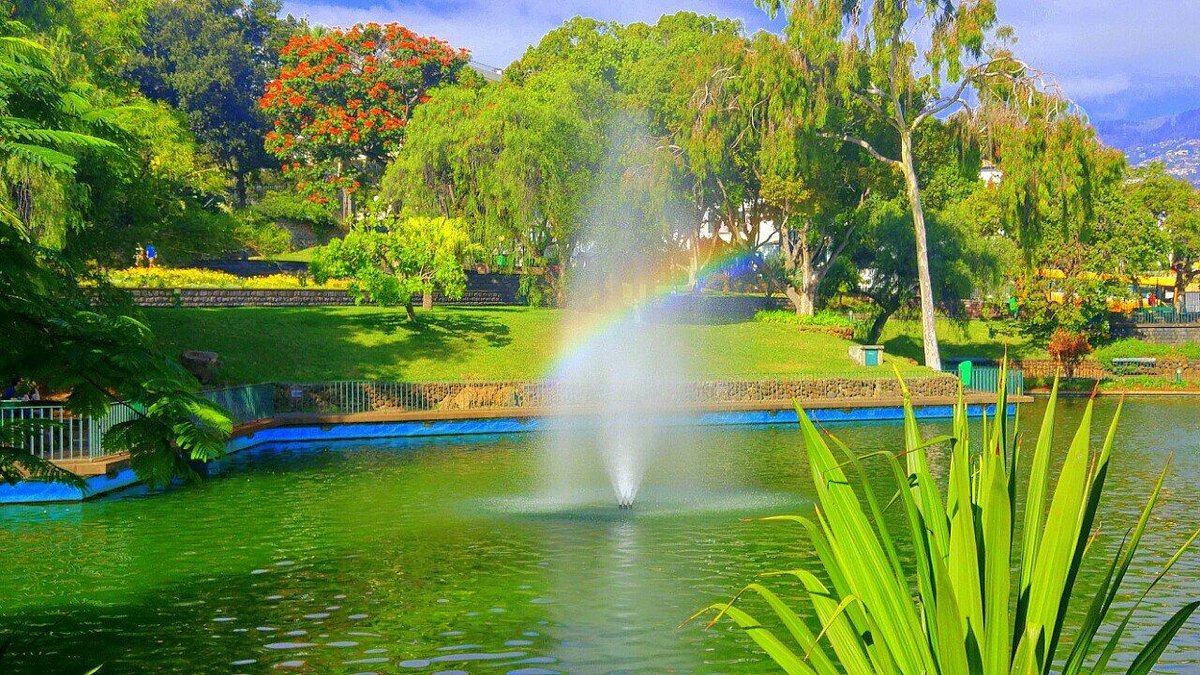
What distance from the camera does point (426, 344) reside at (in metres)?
49.7

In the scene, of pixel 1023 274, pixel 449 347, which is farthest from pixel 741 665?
pixel 1023 274

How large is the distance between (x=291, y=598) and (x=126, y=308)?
23.0 ft

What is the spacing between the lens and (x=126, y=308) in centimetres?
1142

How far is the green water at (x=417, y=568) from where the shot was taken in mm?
14609

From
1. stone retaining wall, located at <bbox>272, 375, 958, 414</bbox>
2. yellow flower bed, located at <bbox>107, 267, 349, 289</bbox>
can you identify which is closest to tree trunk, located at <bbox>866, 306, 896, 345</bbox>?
stone retaining wall, located at <bbox>272, 375, 958, 414</bbox>

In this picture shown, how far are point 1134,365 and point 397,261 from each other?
34.9 metres

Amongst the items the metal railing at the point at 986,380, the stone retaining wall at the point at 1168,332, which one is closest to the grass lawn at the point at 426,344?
the metal railing at the point at 986,380

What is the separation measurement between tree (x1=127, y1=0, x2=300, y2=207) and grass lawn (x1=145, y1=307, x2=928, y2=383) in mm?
36283

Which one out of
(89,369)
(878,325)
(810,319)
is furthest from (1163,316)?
(89,369)

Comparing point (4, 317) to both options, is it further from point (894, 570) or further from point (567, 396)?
point (567, 396)

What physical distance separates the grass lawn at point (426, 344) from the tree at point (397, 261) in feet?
5.41

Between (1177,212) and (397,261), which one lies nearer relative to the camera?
(397,261)

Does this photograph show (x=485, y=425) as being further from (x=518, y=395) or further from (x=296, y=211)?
(x=296, y=211)

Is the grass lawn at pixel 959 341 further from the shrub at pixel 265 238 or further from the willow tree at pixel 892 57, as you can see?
the shrub at pixel 265 238
